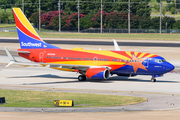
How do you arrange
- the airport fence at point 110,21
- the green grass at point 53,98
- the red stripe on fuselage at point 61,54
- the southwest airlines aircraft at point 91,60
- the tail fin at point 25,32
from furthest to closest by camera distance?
the airport fence at point 110,21 → the tail fin at point 25,32 → the red stripe on fuselage at point 61,54 → the southwest airlines aircraft at point 91,60 → the green grass at point 53,98

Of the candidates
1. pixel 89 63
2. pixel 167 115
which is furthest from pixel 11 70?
pixel 167 115

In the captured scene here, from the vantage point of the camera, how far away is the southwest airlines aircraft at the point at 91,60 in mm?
43906

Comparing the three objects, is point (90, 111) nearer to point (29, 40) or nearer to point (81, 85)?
point (81, 85)

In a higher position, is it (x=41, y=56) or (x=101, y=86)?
(x=41, y=56)

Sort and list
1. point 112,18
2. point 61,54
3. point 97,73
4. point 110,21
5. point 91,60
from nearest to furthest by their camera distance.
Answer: point 97,73, point 91,60, point 61,54, point 110,21, point 112,18

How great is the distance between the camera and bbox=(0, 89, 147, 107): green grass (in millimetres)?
29719

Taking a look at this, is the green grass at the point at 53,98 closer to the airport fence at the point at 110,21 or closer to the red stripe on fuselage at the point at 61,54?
the red stripe on fuselage at the point at 61,54

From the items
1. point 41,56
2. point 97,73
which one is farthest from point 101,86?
point 41,56

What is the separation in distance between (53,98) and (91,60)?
1420 cm

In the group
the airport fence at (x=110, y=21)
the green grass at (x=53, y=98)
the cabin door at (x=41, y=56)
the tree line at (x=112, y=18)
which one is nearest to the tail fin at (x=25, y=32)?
the cabin door at (x=41, y=56)

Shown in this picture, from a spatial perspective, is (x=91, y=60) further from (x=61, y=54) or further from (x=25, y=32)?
(x=25, y=32)

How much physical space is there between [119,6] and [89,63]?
475ft

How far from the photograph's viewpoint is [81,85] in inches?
1678

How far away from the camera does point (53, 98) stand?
3303 centimetres
